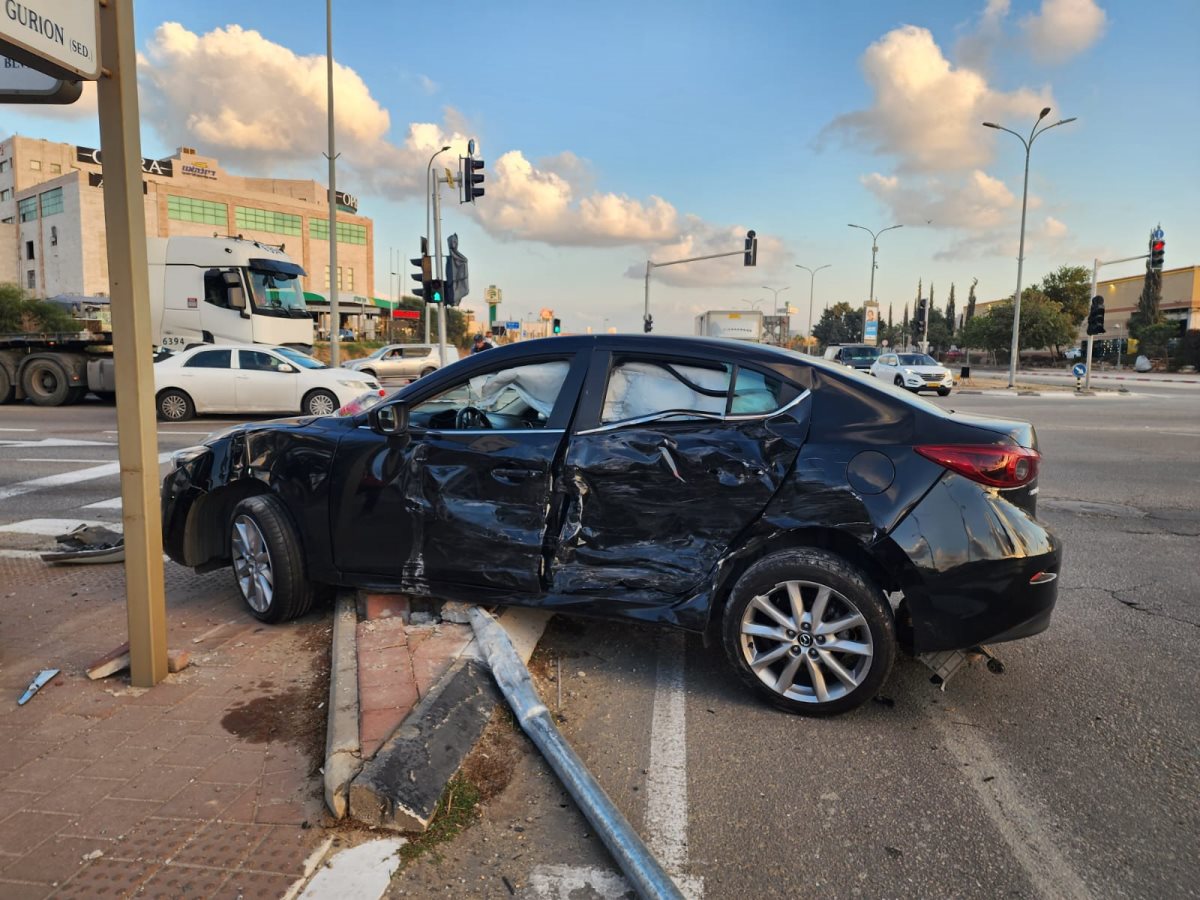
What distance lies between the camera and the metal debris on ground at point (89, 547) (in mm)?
5812

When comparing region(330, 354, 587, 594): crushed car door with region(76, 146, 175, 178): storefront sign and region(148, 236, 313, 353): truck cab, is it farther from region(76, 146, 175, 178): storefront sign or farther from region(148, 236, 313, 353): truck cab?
region(76, 146, 175, 178): storefront sign

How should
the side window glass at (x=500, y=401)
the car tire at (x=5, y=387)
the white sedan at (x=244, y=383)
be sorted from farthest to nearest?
the car tire at (x=5, y=387) → the white sedan at (x=244, y=383) → the side window glass at (x=500, y=401)

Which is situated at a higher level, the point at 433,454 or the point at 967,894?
the point at 433,454

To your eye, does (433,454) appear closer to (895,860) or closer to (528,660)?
(528,660)

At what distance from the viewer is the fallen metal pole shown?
241 cm

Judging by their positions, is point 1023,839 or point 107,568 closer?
point 1023,839

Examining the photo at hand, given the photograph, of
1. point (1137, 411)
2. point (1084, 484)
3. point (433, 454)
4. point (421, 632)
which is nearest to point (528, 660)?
point (421, 632)

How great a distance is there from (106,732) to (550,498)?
2059mm

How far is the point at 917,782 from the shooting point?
3051 mm

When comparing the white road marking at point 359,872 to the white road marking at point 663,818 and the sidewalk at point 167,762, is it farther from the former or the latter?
the white road marking at point 663,818

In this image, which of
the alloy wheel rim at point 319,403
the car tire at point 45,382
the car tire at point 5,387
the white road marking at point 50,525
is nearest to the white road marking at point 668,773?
the white road marking at point 50,525

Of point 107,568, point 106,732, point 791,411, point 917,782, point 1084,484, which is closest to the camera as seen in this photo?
point 917,782

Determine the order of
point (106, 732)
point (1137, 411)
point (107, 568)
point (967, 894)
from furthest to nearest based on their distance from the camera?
point (1137, 411) < point (107, 568) < point (106, 732) < point (967, 894)

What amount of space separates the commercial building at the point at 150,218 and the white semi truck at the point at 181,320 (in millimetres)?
49852
